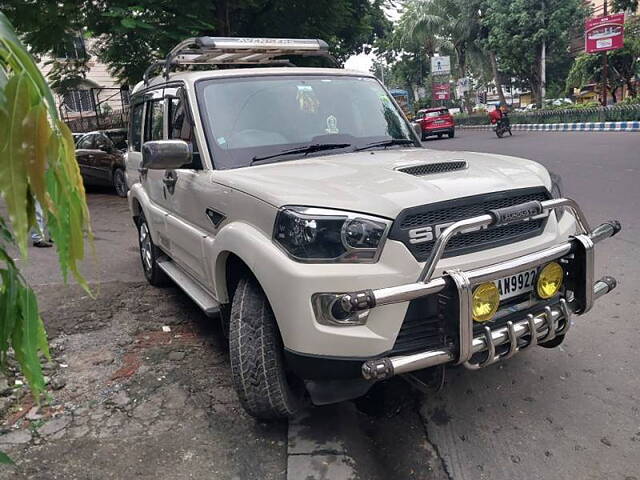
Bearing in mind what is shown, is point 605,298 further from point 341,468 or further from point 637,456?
point 341,468

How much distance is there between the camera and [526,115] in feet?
102

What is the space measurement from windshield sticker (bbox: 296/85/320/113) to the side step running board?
138cm

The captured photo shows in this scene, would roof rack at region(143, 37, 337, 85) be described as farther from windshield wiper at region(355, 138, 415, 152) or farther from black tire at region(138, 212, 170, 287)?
black tire at region(138, 212, 170, 287)

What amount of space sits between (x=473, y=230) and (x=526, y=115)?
1226 inches

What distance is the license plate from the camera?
2652mm

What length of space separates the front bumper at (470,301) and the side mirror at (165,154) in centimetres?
145

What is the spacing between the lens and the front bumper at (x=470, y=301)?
2.30m

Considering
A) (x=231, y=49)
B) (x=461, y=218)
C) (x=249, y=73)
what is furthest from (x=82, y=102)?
(x=461, y=218)

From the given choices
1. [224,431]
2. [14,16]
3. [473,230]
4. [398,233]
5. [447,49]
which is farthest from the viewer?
[447,49]

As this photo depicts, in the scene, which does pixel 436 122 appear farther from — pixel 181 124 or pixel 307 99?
pixel 181 124

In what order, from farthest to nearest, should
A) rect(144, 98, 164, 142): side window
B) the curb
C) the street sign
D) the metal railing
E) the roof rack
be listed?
the street sign
the metal railing
the curb
rect(144, 98, 164, 142): side window
the roof rack

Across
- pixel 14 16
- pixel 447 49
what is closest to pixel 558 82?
pixel 447 49

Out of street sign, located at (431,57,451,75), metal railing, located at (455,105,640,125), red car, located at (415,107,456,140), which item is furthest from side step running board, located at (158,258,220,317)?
street sign, located at (431,57,451,75)

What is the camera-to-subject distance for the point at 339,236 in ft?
7.97
